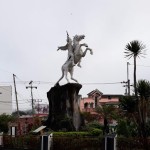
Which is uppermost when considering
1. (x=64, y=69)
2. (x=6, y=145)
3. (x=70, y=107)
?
(x=64, y=69)

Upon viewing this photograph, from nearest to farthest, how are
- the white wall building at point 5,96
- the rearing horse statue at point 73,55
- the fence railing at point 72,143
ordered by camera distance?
the fence railing at point 72,143 < the rearing horse statue at point 73,55 < the white wall building at point 5,96

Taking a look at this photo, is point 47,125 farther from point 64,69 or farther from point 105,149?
point 105,149

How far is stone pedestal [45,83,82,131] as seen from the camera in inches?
1074

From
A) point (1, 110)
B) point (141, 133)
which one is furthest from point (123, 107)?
point (1, 110)

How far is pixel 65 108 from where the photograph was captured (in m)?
27.7

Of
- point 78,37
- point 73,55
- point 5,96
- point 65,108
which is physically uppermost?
point 78,37

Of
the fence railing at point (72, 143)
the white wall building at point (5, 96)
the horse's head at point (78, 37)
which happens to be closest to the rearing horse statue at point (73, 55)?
the horse's head at point (78, 37)

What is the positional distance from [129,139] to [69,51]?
37.1ft

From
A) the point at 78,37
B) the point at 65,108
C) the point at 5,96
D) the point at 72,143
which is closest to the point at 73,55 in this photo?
the point at 78,37

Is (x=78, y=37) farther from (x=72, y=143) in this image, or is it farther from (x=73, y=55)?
(x=72, y=143)

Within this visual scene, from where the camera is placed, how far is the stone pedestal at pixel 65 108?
1074 inches

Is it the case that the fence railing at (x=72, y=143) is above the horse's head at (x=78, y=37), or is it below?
below

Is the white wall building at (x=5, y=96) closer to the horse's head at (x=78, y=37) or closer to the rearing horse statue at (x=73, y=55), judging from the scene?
the rearing horse statue at (x=73, y=55)

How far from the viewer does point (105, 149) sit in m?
17.8
